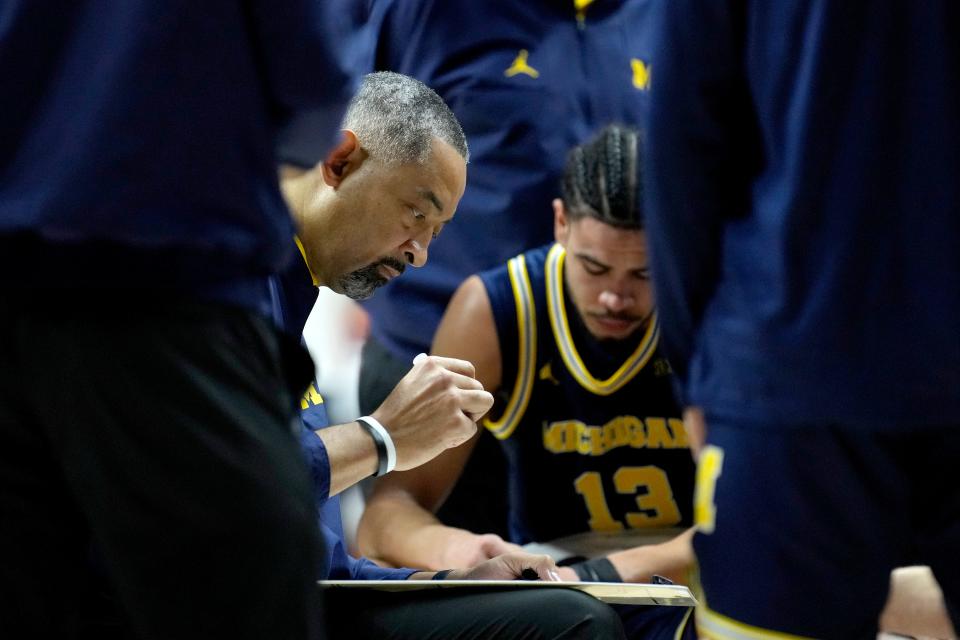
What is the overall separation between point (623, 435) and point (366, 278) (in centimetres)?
76

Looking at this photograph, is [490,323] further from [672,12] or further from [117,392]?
[117,392]

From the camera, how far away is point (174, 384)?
1040mm

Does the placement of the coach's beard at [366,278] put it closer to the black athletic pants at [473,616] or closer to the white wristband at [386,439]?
the white wristband at [386,439]

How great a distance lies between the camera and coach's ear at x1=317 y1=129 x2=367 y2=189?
6.86 feet

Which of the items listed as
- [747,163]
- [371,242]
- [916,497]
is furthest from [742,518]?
[371,242]

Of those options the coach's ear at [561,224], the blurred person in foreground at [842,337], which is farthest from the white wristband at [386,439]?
the coach's ear at [561,224]

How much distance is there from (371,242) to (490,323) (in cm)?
61

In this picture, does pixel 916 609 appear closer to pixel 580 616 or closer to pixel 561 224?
pixel 580 616

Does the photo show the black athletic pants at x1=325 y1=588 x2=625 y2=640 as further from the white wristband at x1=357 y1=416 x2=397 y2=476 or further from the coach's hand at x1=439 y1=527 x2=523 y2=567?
the coach's hand at x1=439 y1=527 x2=523 y2=567

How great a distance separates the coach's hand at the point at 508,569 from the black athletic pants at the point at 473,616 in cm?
17

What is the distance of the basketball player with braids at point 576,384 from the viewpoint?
2557mm

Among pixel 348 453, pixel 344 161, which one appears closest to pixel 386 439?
pixel 348 453

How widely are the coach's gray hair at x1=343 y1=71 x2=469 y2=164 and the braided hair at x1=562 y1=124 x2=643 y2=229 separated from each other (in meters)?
0.44

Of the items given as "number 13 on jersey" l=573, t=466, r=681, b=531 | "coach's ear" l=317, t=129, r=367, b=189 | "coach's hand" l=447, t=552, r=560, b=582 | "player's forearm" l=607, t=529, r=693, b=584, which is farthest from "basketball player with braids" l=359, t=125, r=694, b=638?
"coach's ear" l=317, t=129, r=367, b=189
